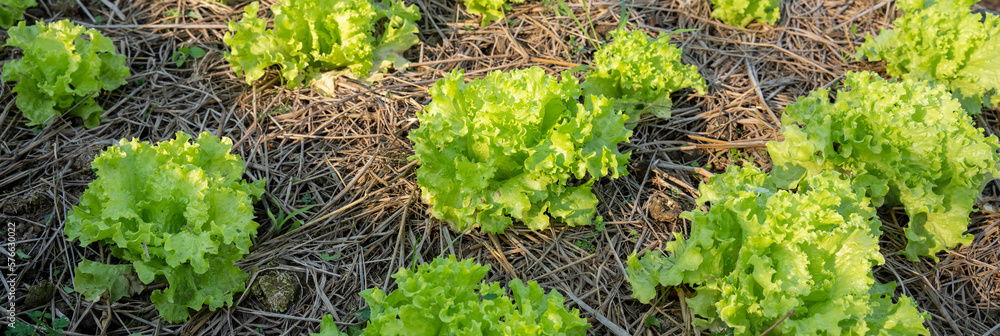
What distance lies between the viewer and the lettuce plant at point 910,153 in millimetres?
3734

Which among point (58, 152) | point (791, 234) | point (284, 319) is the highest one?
point (791, 234)

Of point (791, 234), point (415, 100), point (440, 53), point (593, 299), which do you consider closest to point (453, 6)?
point (440, 53)

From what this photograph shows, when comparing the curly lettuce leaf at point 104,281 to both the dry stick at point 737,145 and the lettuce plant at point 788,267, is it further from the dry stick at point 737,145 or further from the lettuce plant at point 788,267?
the dry stick at point 737,145

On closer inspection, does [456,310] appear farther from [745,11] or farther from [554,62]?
[745,11]

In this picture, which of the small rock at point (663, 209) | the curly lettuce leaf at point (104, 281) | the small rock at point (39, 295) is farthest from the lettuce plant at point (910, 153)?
the small rock at point (39, 295)

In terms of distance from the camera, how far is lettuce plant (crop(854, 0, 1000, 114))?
15.0ft

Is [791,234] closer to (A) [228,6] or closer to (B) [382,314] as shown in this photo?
(B) [382,314]

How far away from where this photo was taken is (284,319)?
10.9 ft

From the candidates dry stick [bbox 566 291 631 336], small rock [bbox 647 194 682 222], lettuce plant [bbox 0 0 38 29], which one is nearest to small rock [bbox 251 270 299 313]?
dry stick [bbox 566 291 631 336]

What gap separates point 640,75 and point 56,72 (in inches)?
155

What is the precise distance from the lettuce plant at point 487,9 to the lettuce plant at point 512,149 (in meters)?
1.62

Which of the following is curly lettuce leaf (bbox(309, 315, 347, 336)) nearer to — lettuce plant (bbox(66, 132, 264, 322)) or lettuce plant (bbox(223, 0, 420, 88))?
lettuce plant (bbox(66, 132, 264, 322))

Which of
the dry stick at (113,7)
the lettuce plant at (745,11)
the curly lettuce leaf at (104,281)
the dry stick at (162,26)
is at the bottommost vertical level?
the curly lettuce leaf at (104,281)

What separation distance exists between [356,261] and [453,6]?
8.66 feet
